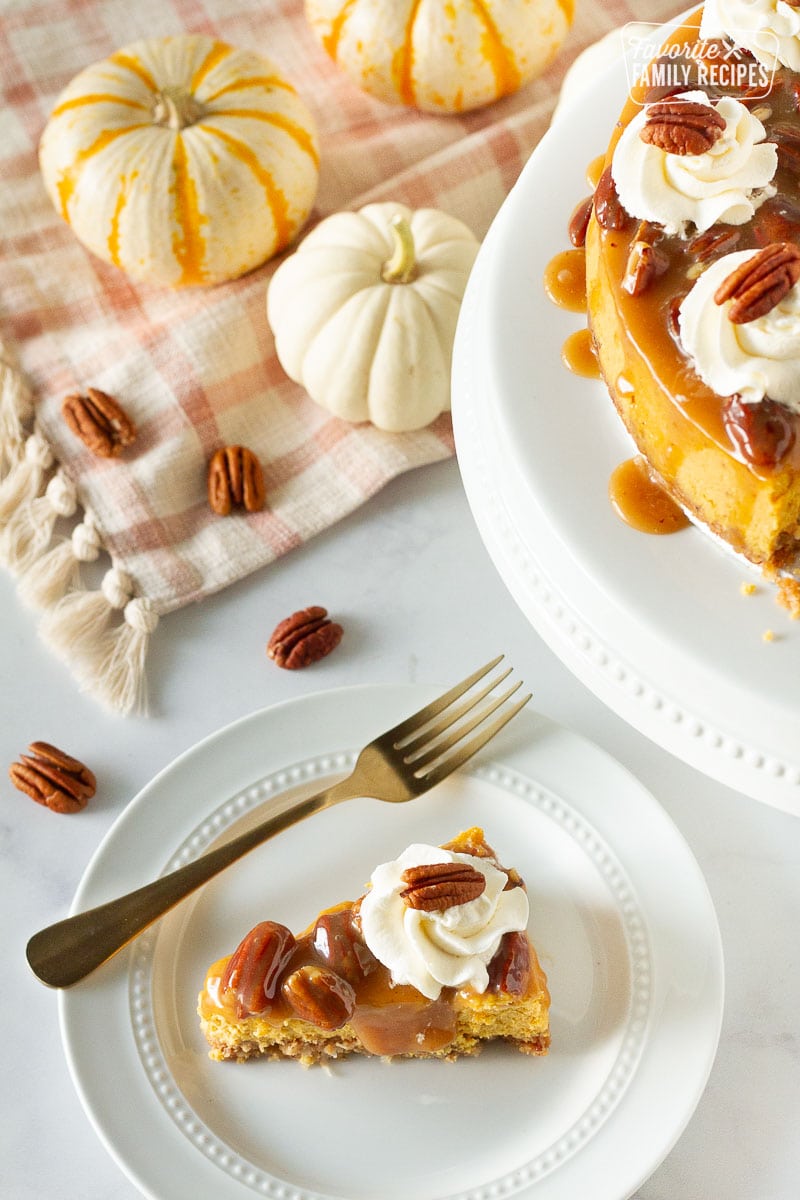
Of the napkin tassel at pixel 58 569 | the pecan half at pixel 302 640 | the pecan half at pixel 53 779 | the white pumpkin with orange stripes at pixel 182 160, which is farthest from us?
the white pumpkin with orange stripes at pixel 182 160

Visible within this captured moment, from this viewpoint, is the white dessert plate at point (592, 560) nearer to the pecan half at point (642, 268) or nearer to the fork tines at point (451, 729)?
the pecan half at point (642, 268)

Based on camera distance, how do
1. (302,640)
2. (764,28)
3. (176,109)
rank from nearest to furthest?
1. (764,28)
2. (302,640)
3. (176,109)

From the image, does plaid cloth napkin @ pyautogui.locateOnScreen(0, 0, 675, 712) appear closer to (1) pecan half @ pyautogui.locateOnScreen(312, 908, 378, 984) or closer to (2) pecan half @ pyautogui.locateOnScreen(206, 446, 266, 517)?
(2) pecan half @ pyautogui.locateOnScreen(206, 446, 266, 517)

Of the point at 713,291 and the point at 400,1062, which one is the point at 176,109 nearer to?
the point at 713,291

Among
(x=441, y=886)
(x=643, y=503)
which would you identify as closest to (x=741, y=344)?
(x=643, y=503)

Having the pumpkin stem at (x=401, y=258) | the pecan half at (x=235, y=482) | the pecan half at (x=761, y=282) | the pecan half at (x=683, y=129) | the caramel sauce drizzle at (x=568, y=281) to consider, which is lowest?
the pecan half at (x=235, y=482)

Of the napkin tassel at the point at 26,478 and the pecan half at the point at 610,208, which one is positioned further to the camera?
the napkin tassel at the point at 26,478

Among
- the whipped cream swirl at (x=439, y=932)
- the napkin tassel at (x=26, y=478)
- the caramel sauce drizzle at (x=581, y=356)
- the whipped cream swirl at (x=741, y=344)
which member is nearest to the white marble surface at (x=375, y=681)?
the napkin tassel at (x=26, y=478)

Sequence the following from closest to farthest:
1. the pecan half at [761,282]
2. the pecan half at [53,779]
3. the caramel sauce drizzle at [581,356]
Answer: the pecan half at [761,282] < the caramel sauce drizzle at [581,356] < the pecan half at [53,779]
